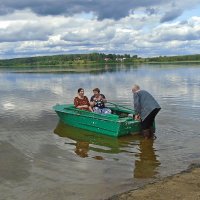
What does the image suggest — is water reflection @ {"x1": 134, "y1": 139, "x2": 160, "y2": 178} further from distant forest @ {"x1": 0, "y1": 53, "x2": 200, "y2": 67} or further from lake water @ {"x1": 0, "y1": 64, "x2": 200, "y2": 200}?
distant forest @ {"x1": 0, "y1": 53, "x2": 200, "y2": 67}

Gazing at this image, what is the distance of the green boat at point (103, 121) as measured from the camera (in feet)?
44.0

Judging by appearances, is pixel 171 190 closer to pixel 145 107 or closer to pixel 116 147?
pixel 116 147

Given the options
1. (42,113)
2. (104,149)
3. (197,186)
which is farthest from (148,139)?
(42,113)

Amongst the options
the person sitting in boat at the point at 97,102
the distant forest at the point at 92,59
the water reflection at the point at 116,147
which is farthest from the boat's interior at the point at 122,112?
the distant forest at the point at 92,59

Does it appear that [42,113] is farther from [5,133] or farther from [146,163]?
[146,163]

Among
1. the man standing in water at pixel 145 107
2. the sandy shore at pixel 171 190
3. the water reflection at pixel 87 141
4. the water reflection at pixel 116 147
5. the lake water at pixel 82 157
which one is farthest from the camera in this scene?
the man standing in water at pixel 145 107

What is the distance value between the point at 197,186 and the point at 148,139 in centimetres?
594

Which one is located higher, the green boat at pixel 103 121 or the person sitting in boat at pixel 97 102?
the person sitting in boat at pixel 97 102

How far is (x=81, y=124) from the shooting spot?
15109 mm

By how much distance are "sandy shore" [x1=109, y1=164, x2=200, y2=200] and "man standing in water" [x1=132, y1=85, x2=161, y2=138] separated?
4801mm

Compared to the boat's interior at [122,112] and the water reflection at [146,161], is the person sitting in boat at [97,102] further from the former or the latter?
the water reflection at [146,161]

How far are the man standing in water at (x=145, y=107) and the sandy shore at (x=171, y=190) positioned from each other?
189 inches

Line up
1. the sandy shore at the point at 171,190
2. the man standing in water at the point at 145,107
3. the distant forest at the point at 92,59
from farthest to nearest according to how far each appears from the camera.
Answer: the distant forest at the point at 92,59, the man standing in water at the point at 145,107, the sandy shore at the point at 171,190

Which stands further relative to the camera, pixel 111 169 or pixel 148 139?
pixel 148 139
